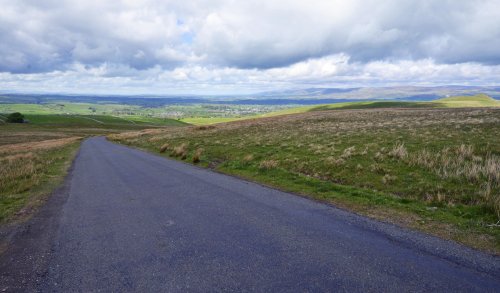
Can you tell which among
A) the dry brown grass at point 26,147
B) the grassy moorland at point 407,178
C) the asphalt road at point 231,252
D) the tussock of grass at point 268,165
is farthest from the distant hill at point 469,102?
the asphalt road at point 231,252

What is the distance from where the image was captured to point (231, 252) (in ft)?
25.5

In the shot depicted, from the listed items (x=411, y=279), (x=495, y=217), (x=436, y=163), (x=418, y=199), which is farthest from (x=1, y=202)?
(x=436, y=163)

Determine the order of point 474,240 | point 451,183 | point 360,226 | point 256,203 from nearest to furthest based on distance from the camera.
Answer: point 474,240
point 360,226
point 256,203
point 451,183

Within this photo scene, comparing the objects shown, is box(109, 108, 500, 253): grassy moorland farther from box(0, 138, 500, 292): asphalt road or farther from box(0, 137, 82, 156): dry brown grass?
box(0, 137, 82, 156): dry brown grass

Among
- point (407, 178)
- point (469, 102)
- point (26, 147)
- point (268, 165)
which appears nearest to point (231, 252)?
point (407, 178)

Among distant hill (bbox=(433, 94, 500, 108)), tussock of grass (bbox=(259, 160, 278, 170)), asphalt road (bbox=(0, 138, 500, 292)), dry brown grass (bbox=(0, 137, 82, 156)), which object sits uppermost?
distant hill (bbox=(433, 94, 500, 108))

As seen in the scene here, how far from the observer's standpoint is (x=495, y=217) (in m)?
9.84

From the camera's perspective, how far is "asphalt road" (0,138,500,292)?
251 inches

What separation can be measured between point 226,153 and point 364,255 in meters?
20.4

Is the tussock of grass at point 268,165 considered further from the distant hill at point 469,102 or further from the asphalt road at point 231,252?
the distant hill at point 469,102

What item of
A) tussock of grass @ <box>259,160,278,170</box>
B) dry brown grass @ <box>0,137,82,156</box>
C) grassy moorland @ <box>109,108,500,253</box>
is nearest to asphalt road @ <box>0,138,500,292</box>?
grassy moorland @ <box>109,108,500,253</box>

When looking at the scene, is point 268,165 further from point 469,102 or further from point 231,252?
point 469,102

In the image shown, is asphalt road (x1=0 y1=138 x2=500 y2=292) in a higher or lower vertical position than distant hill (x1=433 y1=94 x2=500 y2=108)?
lower

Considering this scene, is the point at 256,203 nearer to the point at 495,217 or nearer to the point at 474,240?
the point at 474,240
